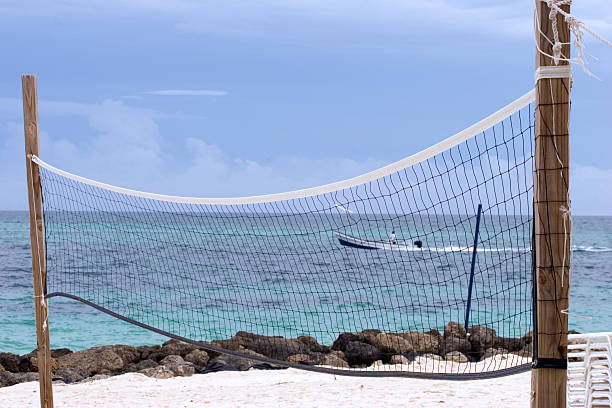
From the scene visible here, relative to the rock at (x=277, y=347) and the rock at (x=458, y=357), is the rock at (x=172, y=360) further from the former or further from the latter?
the rock at (x=458, y=357)

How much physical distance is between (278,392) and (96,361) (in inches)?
138

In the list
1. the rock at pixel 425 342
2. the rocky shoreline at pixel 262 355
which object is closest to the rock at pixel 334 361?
the rocky shoreline at pixel 262 355

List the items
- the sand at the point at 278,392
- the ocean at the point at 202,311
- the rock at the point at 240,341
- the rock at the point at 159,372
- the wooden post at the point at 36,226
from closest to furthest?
1. the wooden post at the point at 36,226
2. the sand at the point at 278,392
3. the rock at the point at 159,372
4. the rock at the point at 240,341
5. the ocean at the point at 202,311

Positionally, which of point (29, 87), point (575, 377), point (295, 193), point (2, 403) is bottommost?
point (2, 403)

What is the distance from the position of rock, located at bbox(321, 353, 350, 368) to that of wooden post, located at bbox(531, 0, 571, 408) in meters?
5.83

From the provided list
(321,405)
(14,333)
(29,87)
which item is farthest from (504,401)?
(14,333)

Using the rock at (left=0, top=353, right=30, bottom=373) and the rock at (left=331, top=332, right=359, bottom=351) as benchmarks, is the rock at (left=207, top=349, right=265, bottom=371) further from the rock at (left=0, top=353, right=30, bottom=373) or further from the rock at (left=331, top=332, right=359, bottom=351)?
the rock at (left=0, top=353, right=30, bottom=373)

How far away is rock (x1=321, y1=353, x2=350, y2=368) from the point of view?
28.4 ft

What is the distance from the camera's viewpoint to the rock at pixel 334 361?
865cm

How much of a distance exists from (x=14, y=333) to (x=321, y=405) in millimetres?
10929

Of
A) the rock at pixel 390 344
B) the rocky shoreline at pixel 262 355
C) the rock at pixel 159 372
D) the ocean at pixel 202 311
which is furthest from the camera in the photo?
the ocean at pixel 202 311

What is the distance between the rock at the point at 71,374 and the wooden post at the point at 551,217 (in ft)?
22.6

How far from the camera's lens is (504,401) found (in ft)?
20.1

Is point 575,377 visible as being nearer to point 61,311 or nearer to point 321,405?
point 321,405
